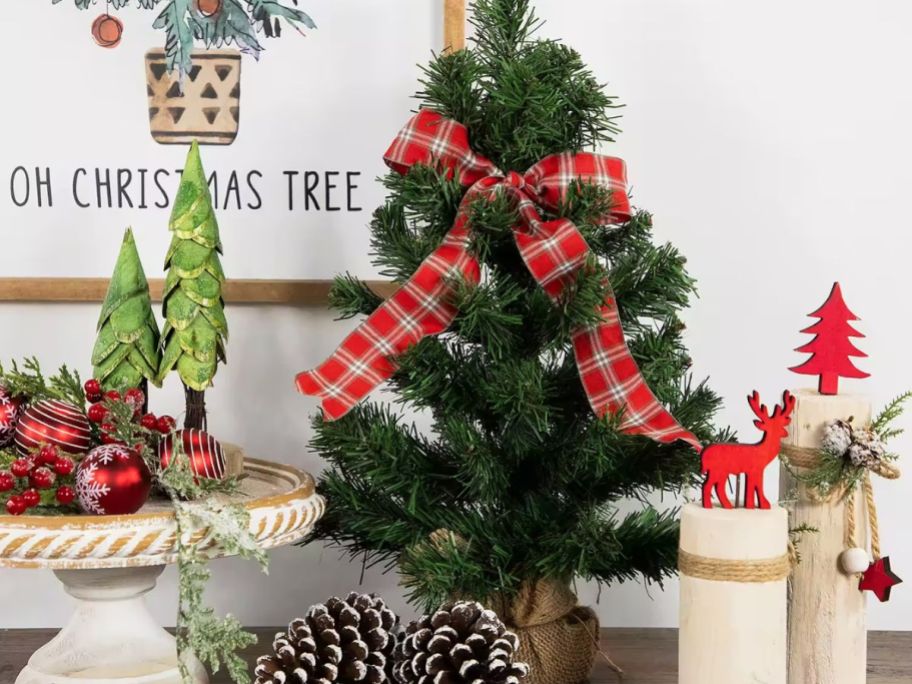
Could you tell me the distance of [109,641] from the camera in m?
0.85

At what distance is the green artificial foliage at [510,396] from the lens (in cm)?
82

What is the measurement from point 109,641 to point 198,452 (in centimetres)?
17

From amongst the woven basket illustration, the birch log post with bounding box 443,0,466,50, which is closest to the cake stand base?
the woven basket illustration

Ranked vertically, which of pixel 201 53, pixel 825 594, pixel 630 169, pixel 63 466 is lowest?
pixel 825 594

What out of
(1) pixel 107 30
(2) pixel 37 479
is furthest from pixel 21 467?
(1) pixel 107 30

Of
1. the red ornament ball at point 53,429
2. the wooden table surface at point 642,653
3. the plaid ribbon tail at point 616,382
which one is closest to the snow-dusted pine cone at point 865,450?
the plaid ribbon tail at point 616,382

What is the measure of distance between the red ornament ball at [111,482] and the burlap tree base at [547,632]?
1.01 ft

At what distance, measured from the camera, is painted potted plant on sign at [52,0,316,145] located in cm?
106

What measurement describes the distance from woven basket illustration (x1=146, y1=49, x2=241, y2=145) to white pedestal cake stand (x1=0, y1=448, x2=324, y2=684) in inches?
15.7

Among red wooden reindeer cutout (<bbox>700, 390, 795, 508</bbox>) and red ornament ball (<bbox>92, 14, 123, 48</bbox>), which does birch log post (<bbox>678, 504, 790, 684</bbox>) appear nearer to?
red wooden reindeer cutout (<bbox>700, 390, 795, 508</bbox>)

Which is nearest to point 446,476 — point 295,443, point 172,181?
point 295,443

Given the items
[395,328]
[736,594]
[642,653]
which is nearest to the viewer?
[736,594]

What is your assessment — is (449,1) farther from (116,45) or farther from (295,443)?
(295,443)

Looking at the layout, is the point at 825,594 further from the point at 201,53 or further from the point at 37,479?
the point at 201,53
